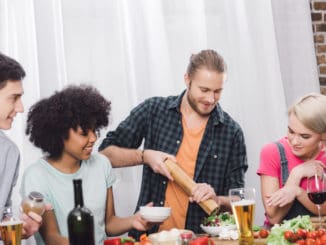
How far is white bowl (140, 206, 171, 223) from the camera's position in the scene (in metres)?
2.39

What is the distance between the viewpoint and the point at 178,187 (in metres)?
3.14

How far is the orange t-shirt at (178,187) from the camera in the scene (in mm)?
3131

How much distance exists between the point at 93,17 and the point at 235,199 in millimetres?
1633

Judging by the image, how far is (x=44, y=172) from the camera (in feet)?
8.66

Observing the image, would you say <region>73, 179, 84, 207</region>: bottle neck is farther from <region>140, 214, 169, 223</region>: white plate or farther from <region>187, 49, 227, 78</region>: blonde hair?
<region>187, 49, 227, 78</region>: blonde hair

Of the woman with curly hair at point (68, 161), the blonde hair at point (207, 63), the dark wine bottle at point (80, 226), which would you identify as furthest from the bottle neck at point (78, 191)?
the blonde hair at point (207, 63)

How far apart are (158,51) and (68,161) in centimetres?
119

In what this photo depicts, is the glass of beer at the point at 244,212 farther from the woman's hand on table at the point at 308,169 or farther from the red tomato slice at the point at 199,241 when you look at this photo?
the woman's hand on table at the point at 308,169

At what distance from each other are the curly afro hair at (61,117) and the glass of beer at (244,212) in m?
0.70

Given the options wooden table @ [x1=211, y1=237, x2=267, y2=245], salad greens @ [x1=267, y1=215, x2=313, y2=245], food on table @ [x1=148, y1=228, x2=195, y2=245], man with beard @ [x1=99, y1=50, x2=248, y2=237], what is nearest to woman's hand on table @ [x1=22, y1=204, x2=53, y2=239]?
food on table @ [x1=148, y1=228, x2=195, y2=245]

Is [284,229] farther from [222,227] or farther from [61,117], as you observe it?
[61,117]

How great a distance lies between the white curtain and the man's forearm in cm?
36

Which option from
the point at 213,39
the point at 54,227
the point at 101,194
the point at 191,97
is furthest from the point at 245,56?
the point at 54,227

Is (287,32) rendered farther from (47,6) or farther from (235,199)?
(235,199)
